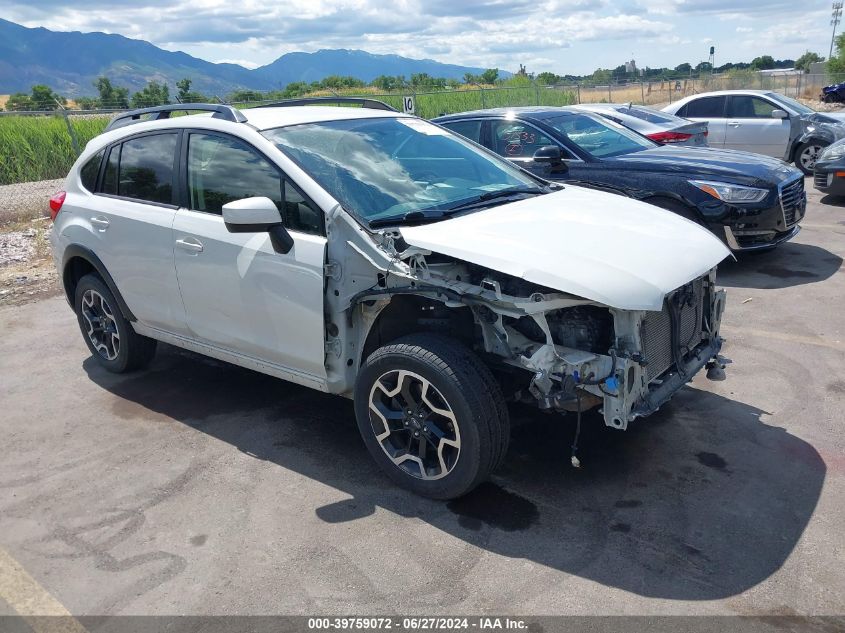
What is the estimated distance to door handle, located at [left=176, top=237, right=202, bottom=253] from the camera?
4551 mm

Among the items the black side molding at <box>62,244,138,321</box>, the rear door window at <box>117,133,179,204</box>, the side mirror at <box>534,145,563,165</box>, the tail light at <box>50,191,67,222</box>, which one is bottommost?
the black side molding at <box>62,244,138,321</box>

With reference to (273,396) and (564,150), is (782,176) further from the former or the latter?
(273,396)

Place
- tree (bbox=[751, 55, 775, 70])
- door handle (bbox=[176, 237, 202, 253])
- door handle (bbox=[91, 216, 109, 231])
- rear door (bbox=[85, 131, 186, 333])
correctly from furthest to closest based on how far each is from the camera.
A: tree (bbox=[751, 55, 775, 70])
door handle (bbox=[91, 216, 109, 231])
rear door (bbox=[85, 131, 186, 333])
door handle (bbox=[176, 237, 202, 253])

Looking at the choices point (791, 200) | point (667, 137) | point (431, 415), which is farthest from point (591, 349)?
point (667, 137)

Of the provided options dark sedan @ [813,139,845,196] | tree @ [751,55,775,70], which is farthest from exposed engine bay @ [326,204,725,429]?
tree @ [751,55,775,70]

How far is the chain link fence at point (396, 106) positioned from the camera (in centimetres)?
1569

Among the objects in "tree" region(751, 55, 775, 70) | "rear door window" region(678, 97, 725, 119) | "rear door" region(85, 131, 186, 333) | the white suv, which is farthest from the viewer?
"tree" region(751, 55, 775, 70)

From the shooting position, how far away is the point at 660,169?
763 centimetres

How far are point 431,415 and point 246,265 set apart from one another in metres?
1.41

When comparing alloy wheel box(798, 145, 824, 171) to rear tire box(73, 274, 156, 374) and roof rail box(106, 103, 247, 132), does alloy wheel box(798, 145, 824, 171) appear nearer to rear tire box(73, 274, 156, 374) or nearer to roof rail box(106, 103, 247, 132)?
roof rail box(106, 103, 247, 132)

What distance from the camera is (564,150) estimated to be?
820 centimetres

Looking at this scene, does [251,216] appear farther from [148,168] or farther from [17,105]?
[17,105]

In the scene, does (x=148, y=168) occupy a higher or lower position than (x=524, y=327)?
higher

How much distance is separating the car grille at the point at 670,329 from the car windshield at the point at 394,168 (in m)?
1.21
